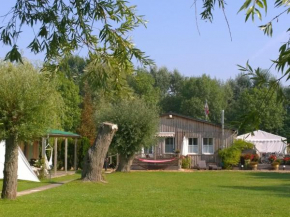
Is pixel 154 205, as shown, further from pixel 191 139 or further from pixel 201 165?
pixel 191 139

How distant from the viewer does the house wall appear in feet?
137

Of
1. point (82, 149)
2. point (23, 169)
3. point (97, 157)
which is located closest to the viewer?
point (97, 157)

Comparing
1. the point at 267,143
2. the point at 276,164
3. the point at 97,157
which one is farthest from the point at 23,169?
the point at 267,143

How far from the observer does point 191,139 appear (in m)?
42.7

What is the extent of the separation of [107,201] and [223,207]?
336cm

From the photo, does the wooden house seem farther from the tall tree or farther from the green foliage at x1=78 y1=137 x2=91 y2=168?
the green foliage at x1=78 y1=137 x2=91 y2=168

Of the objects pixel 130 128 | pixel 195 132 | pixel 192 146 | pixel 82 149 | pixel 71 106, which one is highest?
pixel 71 106

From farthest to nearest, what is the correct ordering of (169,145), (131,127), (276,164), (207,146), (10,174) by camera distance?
(169,145), (207,146), (276,164), (131,127), (10,174)

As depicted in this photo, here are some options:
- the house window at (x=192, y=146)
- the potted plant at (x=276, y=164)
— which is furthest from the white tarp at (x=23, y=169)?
the potted plant at (x=276, y=164)

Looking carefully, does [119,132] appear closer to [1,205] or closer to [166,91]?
[1,205]

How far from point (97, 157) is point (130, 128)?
10324 millimetres

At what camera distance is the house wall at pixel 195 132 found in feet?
137

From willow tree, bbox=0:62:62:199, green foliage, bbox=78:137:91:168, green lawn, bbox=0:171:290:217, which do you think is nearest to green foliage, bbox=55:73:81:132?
green foliage, bbox=78:137:91:168

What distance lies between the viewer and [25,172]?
25734 mm
